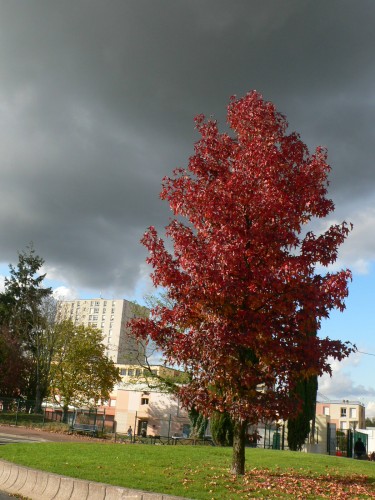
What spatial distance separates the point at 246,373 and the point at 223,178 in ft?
14.3

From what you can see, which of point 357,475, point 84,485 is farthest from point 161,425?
point 84,485

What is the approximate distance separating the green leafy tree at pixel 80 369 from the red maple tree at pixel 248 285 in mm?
35041

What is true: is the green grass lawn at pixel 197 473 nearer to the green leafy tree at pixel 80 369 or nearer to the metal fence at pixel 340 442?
the metal fence at pixel 340 442

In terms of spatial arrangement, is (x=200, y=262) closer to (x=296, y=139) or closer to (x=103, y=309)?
(x=296, y=139)

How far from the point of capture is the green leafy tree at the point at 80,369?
4509 centimetres

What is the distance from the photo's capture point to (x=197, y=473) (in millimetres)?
11484

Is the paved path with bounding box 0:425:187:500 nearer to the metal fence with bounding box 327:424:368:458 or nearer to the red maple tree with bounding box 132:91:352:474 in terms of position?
the red maple tree with bounding box 132:91:352:474

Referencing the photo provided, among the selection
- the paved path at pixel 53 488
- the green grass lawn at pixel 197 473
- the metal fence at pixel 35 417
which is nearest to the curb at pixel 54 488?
the paved path at pixel 53 488

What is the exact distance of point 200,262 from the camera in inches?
427

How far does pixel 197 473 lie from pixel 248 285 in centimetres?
434

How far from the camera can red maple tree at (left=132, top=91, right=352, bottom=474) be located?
10.5m

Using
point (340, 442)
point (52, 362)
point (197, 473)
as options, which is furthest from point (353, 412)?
point (197, 473)

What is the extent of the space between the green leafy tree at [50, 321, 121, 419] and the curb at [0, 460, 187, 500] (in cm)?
3372

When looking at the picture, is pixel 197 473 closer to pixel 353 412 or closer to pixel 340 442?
pixel 340 442
